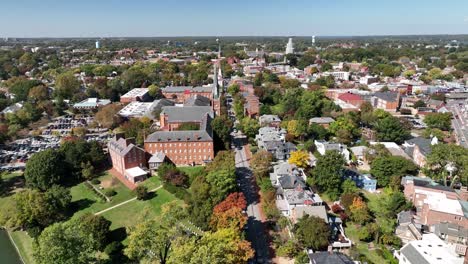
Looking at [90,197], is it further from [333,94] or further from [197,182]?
[333,94]

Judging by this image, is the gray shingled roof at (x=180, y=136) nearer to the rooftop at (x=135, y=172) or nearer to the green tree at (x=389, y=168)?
the rooftop at (x=135, y=172)

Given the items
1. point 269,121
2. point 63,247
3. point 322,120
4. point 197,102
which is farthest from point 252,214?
point 197,102

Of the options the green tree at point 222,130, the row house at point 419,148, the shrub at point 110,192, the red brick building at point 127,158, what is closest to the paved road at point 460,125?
the row house at point 419,148

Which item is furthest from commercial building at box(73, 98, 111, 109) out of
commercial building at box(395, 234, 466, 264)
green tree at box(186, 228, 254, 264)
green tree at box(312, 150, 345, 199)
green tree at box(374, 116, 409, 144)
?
commercial building at box(395, 234, 466, 264)

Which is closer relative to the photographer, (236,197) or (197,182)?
(236,197)

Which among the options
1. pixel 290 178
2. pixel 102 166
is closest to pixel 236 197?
pixel 290 178

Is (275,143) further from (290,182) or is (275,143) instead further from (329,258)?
(329,258)

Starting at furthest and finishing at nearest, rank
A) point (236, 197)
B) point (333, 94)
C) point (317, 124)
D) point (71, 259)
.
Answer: point (333, 94) < point (317, 124) < point (236, 197) < point (71, 259)
